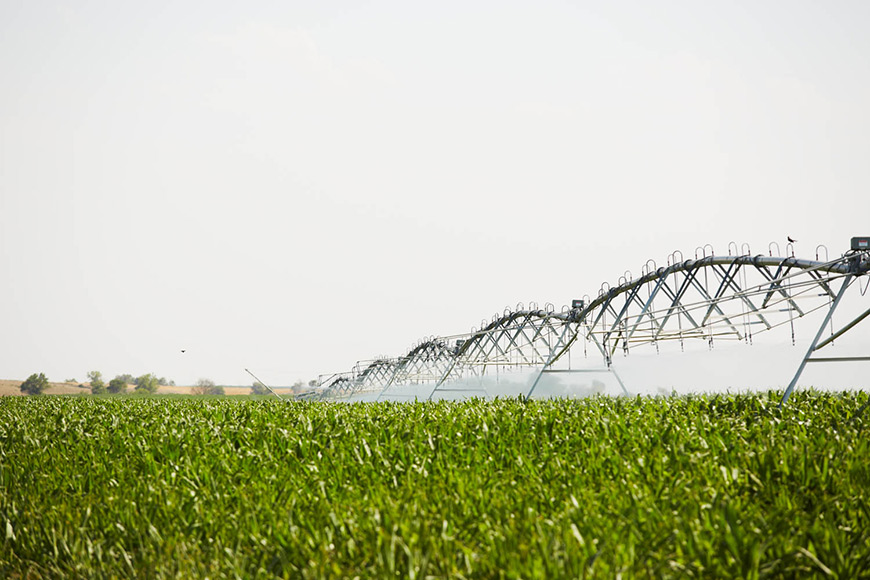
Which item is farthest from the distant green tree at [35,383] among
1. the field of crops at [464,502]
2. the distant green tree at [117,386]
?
the field of crops at [464,502]

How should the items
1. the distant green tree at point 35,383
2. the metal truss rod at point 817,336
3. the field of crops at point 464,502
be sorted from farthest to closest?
the distant green tree at point 35,383 < the metal truss rod at point 817,336 < the field of crops at point 464,502

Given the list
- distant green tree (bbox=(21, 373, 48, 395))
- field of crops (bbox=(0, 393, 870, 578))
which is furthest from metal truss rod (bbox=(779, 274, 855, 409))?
distant green tree (bbox=(21, 373, 48, 395))

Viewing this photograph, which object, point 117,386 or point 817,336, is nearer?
point 817,336

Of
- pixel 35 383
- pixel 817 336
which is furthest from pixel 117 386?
pixel 817 336

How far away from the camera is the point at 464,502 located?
4.09 metres

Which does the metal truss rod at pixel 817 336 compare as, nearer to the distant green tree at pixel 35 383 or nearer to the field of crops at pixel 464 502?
the field of crops at pixel 464 502

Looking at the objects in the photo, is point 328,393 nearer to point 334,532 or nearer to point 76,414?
point 76,414

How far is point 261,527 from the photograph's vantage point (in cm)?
412

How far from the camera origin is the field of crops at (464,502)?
3166 millimetres

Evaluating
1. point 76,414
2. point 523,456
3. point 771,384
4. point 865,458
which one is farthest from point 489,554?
point 771,384

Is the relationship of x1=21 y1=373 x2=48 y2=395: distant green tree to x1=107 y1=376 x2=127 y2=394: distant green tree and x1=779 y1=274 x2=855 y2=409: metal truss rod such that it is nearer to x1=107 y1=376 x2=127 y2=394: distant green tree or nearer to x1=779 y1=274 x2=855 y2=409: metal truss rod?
x1=107 y1=376 x2=127 y2=394: distant green tree

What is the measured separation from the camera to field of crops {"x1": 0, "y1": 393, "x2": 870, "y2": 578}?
10.4 ft

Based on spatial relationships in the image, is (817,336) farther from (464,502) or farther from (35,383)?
(35,383)

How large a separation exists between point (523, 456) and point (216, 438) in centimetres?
431
